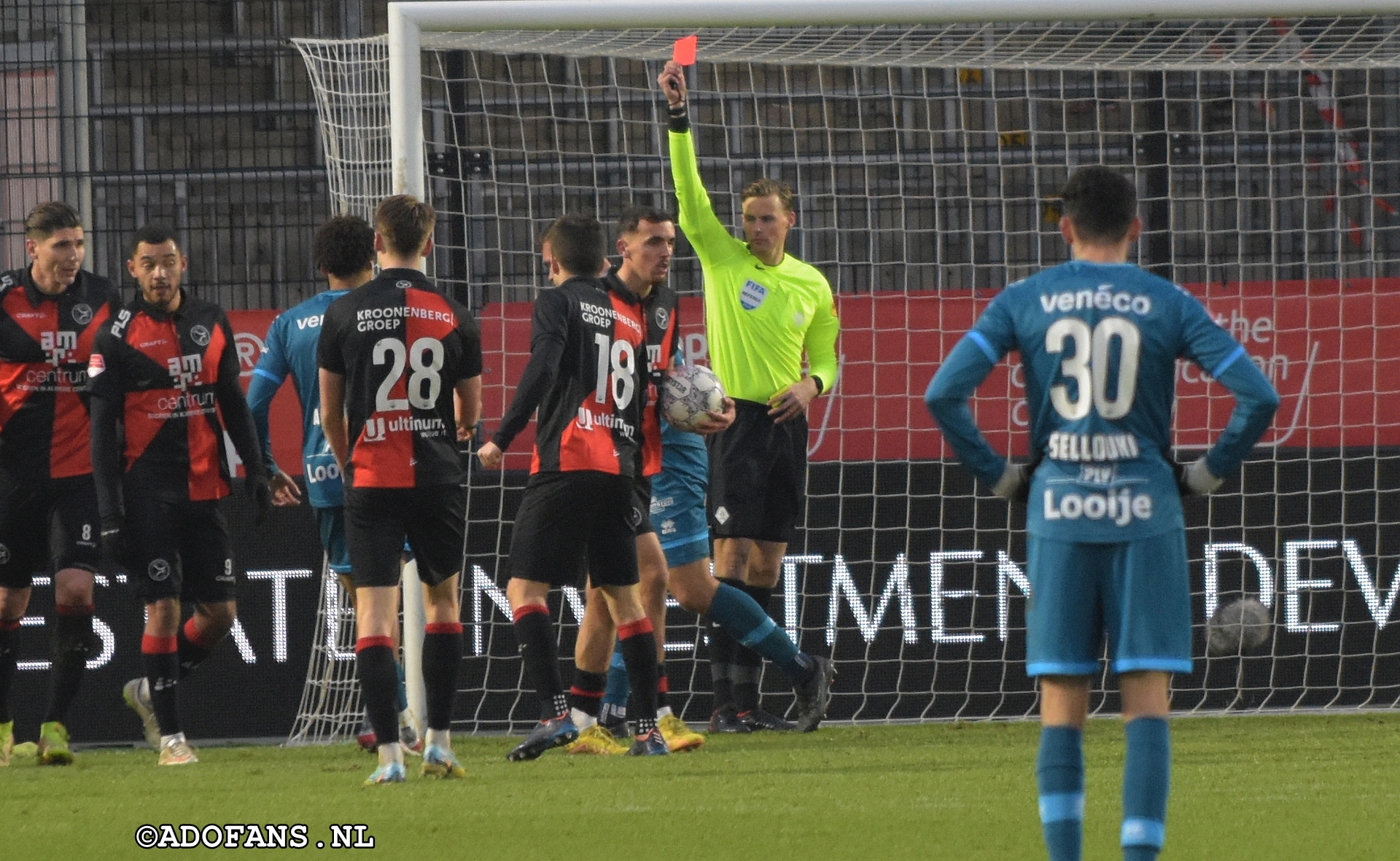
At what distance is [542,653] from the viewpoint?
619 cm

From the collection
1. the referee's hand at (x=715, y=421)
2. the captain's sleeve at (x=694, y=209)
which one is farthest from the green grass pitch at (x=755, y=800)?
the captain's sleeve at (x=694, y=209)

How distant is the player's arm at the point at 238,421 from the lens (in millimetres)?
6738

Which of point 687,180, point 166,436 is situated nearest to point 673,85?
point 687,180

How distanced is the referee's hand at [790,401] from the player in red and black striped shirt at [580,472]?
3.50 feet

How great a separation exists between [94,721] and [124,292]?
9.50ft

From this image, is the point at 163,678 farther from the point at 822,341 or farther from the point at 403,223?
the point at 822,341

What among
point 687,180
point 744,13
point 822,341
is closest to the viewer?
point 687,180

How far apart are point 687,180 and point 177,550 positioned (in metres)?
2.30

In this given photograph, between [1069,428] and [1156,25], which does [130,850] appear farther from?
[1156,25]

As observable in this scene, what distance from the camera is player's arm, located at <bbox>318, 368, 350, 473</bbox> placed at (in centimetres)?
557

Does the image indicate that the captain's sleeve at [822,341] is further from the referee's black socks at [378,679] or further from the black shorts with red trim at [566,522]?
the referee's black socks at [378,679]

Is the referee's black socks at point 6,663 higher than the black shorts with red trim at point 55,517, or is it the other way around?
the black shorts with red trim at point 55,517

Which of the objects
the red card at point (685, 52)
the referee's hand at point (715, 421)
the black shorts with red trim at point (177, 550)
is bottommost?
the black shorts with red trim at point (177, 550)

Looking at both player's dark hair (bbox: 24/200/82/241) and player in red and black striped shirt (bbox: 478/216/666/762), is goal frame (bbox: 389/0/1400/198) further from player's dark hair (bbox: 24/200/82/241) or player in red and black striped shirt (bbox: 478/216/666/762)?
player in red and black striped shirt (bbox: 478/216/666/762)
